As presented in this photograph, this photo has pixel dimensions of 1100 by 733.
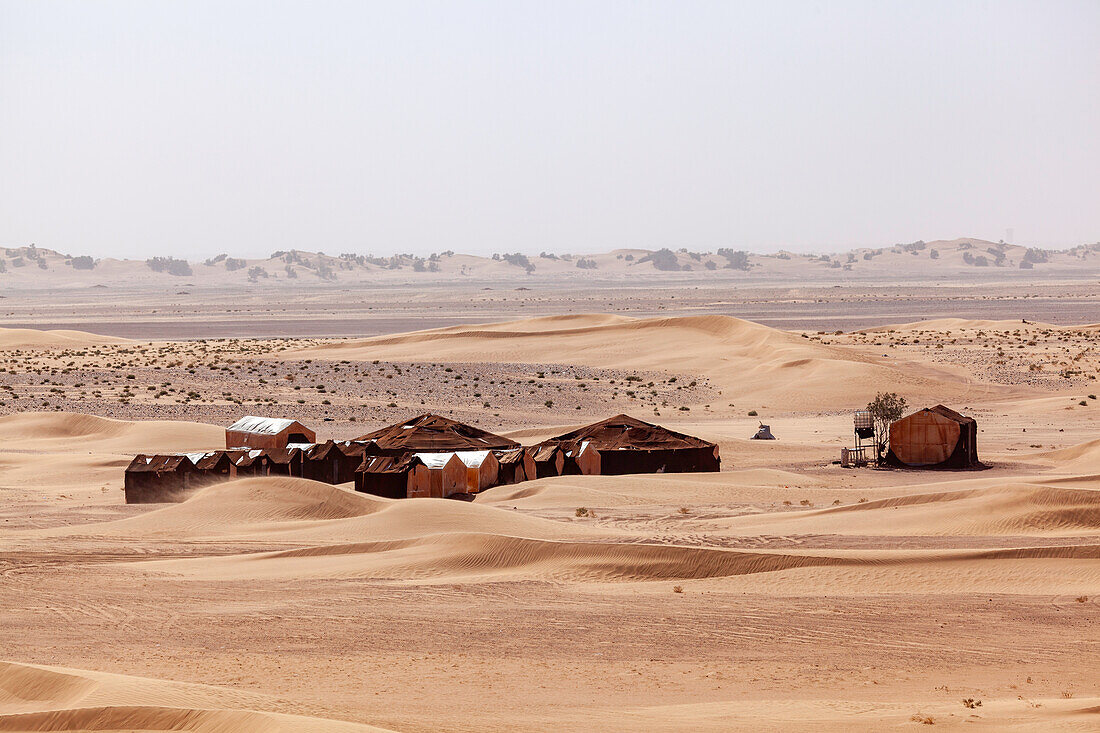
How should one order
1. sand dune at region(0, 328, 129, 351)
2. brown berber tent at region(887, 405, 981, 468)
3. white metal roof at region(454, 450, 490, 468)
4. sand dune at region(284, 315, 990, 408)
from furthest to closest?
sand dune at region(0, 328, 129, 351) < sand dune at region(284, 315, 990, 408) < brown berber tent at region(887, 405, 981, 468) < white metal roof at region(454, 450, 490, 468)

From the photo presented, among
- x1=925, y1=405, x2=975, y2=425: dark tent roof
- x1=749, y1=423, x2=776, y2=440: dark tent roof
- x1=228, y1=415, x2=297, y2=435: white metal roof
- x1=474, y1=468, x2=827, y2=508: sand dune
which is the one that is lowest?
x1=749, y1=423, x2=776, y2=440: dark tent roof

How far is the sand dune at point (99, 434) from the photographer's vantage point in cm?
4000

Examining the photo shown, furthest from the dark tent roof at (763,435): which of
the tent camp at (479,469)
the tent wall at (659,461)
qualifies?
the tent camp at (479,469)

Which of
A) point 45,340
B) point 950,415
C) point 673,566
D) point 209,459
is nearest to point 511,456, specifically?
point 209,459

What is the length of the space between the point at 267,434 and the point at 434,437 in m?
4.72

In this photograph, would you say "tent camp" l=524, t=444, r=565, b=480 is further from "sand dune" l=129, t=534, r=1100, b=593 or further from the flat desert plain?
"sand dune" l=129, t=534, r=1100, b=593

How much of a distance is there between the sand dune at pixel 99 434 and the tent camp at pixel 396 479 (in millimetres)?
10402

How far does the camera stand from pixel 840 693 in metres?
13.5

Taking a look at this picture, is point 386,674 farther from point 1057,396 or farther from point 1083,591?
point 1057,396

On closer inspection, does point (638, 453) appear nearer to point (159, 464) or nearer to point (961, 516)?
point (961, 516)

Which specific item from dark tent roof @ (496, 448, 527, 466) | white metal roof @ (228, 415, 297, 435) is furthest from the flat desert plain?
white metal roof @ (228, 415, 297, 435)

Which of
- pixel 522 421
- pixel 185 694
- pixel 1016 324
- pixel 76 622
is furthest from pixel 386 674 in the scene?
pixel 1016 324

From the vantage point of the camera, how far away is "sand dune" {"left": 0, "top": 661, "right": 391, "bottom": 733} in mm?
10484

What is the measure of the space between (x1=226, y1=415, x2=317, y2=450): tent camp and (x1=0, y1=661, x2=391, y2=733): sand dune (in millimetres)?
22376
